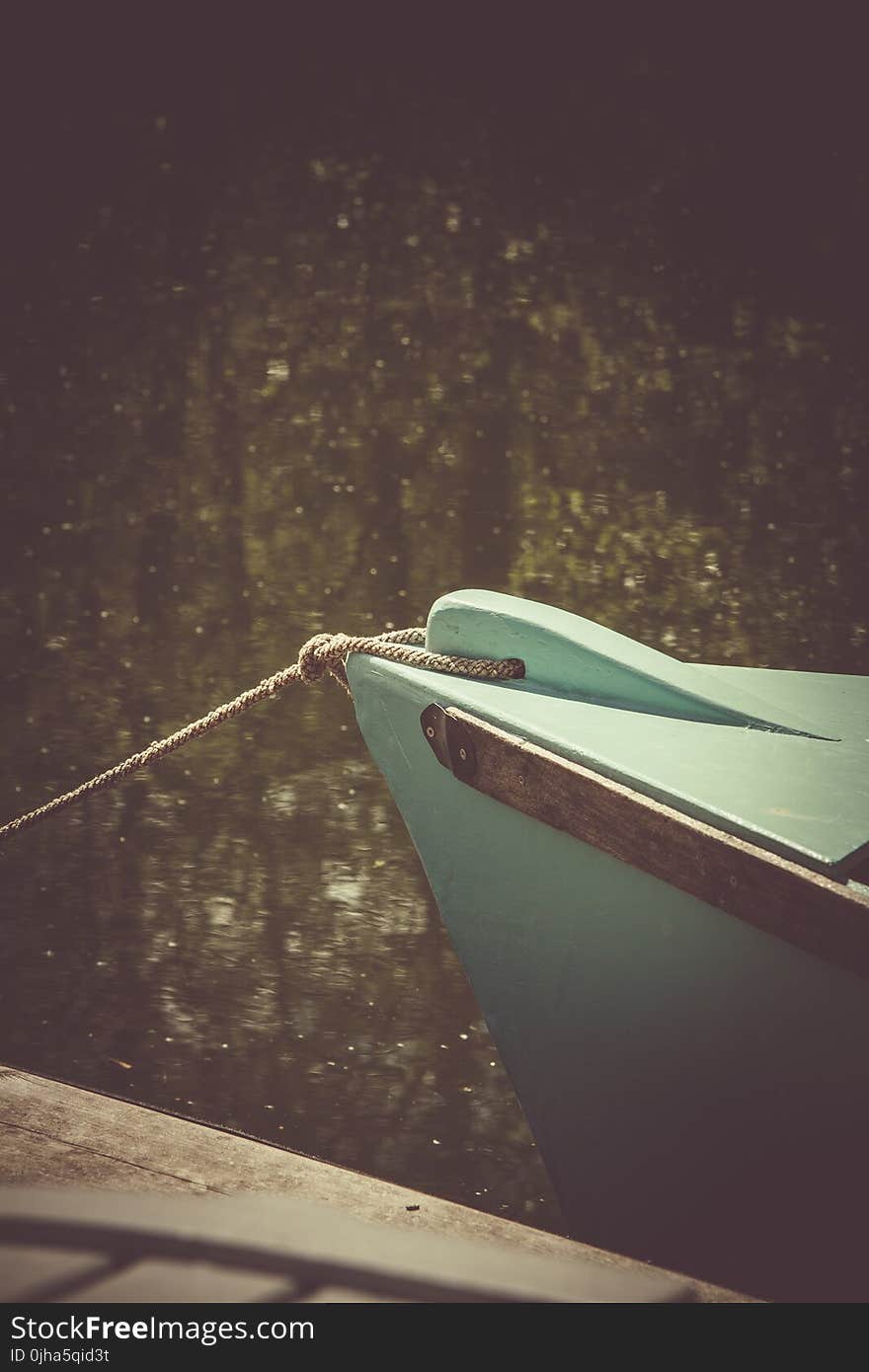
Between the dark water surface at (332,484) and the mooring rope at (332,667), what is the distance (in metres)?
1.11

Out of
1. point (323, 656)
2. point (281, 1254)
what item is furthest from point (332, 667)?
point (281, 1254)

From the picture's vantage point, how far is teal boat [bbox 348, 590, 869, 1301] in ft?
3.63

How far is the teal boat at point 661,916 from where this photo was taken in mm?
1105

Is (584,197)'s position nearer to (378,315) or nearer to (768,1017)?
(378,315)

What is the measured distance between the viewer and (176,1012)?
2.71 m

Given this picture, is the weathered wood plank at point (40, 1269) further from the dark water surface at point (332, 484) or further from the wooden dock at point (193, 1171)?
the dark water surface at point (332, 484)

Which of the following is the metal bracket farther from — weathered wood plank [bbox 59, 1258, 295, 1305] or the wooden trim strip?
weathered wood plank [bbox 59, 1258, 295, 1305]

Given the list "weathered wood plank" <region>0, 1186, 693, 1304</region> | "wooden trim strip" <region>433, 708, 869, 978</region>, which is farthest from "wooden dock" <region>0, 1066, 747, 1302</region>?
"wooden trim strip" <region>433, 708, 869, 978</region>

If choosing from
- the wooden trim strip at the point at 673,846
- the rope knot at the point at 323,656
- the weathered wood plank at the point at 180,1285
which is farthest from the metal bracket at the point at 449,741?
the weathered wood plank at the point at 180,1285

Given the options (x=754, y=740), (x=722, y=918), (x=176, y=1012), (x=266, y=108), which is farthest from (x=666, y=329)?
(x=176, y=1012)

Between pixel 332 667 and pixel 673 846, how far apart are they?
0.58m

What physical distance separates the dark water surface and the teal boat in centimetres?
128

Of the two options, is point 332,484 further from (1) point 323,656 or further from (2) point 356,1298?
(2) point 356,1298

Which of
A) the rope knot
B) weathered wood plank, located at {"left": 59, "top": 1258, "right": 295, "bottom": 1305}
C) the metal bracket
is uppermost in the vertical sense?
the rope knot
